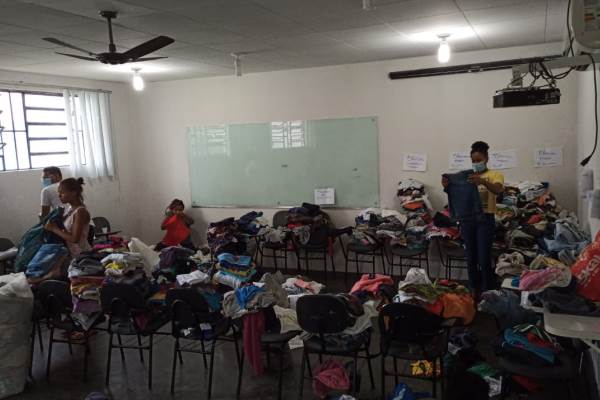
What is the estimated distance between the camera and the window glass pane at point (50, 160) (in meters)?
6.14

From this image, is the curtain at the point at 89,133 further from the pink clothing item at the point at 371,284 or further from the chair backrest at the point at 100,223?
the pink clothing item at the point at 371,284

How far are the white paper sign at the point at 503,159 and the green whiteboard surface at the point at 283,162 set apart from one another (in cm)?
134

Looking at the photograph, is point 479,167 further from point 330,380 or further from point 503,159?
point 330,380

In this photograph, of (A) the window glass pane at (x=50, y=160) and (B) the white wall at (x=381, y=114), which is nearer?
(B) the white wall at (x=381, y=114)

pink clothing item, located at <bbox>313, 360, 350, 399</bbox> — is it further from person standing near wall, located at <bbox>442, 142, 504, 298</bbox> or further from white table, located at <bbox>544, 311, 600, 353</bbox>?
person standing near wall, located at <bbox>442, 142, 504, 298</bbox>

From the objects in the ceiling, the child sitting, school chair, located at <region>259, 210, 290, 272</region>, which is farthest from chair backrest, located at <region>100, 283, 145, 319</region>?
the child sitting

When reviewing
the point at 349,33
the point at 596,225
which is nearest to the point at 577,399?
the point at 596,225

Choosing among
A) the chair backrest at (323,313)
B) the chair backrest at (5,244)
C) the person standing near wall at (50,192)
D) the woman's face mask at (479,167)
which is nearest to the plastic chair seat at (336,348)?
the chair backrest at (323,313)

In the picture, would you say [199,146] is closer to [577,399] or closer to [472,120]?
[472,120]

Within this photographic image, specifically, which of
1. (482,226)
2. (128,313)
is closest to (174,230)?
(128,313)

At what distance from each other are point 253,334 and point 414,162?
134 inches

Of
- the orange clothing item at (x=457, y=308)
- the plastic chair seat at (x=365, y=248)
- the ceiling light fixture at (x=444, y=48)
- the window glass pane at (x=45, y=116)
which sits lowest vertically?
the plastic chair seat at (x=365, y=248)

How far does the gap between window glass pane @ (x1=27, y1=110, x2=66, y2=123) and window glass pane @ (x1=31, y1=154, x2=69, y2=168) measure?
45 centimetres

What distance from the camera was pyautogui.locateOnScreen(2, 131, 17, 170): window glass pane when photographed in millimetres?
5770
